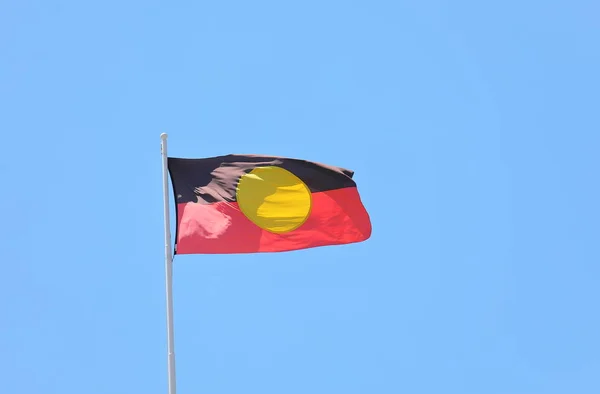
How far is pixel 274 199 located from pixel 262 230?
107cm

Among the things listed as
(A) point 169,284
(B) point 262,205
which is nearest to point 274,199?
(B) point 262,205

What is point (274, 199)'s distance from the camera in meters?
23.2

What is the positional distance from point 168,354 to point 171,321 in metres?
0.70

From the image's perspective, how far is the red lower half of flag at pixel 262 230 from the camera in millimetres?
21562

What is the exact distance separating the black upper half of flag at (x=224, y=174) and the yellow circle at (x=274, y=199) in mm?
149

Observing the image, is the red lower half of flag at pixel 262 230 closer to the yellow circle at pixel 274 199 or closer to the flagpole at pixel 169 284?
the yellow circle at pixel 274 199

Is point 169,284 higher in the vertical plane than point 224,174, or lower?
lower

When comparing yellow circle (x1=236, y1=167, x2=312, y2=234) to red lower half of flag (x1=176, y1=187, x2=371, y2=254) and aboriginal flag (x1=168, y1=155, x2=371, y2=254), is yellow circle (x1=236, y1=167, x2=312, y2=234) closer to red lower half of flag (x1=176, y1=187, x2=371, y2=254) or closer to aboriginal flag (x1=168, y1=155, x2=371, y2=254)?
aboriginal flag (x1=168, y1=155, x2=371, y2=254)

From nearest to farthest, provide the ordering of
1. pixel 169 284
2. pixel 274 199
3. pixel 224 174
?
1. pixel 169 284
2. pixel 224 174
3. pixel 274 199

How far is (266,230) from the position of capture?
73.7 feet

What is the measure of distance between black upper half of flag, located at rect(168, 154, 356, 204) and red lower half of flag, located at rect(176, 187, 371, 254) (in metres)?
0.22

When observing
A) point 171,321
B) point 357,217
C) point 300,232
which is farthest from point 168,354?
point 357,217

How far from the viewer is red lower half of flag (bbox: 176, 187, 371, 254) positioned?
21562 mm

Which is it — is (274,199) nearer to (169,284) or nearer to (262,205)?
(262,205)
